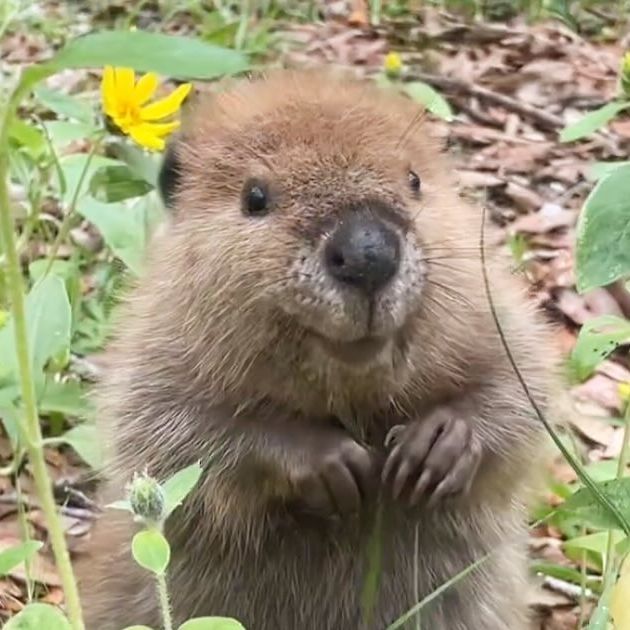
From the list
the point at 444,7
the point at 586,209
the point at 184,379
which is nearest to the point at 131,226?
the point at 184,379

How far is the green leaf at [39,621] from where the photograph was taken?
193cm

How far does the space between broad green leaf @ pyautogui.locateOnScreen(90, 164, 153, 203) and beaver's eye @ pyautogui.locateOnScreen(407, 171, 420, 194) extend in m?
1.21

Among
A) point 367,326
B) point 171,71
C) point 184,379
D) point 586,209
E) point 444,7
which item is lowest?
point 444,7

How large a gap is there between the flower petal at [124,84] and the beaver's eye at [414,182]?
1.07 meters

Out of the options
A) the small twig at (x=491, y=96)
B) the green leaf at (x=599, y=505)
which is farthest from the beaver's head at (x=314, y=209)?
the small twig at (x=491, y=96)

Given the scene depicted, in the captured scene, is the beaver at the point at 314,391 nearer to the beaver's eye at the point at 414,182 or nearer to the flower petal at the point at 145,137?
the beaver's eye at the point at 414,182

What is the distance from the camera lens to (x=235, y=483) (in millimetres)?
2613

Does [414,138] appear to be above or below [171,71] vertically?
below

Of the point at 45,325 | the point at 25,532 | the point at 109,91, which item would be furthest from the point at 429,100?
the point at 45,325

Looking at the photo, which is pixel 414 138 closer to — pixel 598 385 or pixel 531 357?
pixel 531 357

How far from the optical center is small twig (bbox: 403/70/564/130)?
19.9 feet

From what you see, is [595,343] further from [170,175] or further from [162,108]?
[162,108]

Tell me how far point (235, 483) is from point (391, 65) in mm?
2412

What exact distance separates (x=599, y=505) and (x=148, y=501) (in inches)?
28.6
